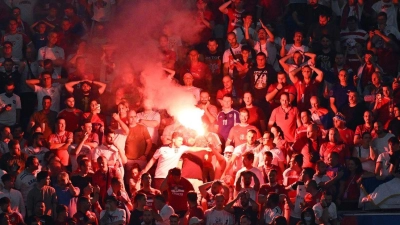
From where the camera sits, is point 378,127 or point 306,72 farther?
point 306,72

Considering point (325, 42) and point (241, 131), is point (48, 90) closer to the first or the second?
point (241, 131)

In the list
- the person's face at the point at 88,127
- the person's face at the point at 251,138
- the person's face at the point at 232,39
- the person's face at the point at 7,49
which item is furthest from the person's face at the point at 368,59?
the person's face at the point at 7,49

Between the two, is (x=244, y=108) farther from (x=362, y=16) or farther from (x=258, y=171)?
(x=362, y=16)

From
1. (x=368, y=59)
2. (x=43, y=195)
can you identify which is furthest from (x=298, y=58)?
(x=43, y=195)

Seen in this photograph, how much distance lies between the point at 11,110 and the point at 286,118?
4.82 metres

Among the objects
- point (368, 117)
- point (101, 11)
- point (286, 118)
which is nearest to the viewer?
point (368, 117)

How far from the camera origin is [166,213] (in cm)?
1636

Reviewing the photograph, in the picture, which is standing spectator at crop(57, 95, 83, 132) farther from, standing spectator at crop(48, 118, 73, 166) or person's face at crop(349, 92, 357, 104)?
person's face at crop(349, 92, 357, 104)

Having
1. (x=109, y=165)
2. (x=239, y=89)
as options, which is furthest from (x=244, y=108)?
(x=109, y=165)

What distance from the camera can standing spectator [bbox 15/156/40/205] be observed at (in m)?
17.3

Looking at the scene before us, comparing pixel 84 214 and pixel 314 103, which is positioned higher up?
pixel 314 103

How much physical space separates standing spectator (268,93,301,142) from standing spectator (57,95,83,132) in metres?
3.30

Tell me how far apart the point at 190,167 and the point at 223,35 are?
4.48 m

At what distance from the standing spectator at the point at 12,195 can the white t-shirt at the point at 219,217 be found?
9.28 feet
